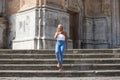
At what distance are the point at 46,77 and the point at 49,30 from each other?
16.7ft

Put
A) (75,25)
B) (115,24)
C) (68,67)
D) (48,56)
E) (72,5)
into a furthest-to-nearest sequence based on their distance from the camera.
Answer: (115,24)
(75,25)
(72,5)
(48,56)
(68,67)

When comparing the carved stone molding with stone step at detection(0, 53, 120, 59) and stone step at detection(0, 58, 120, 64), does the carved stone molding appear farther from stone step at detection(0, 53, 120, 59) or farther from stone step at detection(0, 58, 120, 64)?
stone step at detection(0, 58, 120, 64)

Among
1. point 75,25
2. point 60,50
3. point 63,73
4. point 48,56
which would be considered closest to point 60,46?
point 60,50

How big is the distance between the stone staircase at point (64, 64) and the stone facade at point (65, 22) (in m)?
2.96

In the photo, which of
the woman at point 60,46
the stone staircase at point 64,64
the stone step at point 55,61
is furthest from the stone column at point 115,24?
the woman at point 60,46

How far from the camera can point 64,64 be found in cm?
914

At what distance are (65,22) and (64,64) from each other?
526 cm

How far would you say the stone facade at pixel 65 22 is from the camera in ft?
43.0

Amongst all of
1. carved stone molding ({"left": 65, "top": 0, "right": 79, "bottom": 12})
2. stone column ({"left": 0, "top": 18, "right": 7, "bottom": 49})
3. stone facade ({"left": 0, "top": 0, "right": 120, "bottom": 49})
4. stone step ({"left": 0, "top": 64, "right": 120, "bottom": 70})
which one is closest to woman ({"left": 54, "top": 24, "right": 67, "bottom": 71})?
stone step ({"left": 0, "top": 64, "right": 120, "bottom": 70})

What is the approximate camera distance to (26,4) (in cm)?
1392

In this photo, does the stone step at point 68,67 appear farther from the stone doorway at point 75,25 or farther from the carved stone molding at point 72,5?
the stone doorway at point 75,25

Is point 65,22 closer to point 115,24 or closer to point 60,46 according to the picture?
point 115,24

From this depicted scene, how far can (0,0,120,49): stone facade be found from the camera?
1309 centimetres

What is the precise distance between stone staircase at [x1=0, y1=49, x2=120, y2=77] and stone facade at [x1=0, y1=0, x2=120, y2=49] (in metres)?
2.96
